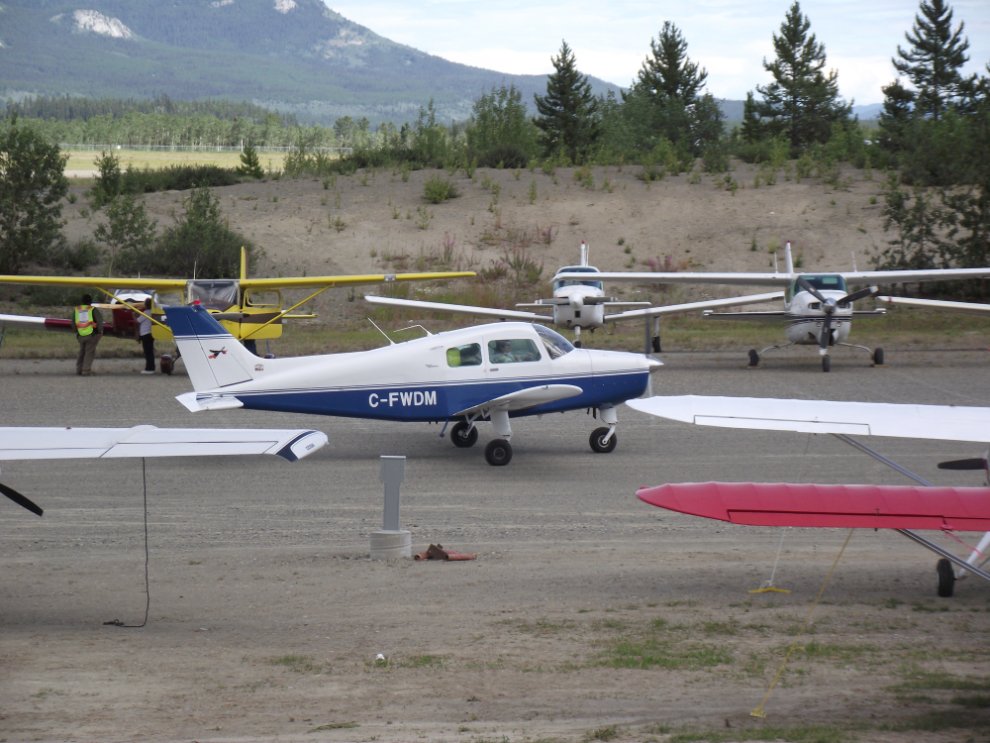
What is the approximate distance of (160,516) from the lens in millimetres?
9523

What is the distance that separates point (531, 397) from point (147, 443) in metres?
6.57

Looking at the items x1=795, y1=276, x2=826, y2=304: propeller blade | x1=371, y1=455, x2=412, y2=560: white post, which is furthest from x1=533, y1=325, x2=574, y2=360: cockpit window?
x1=795, y1=276, x2=826, y2=304: propeller blade

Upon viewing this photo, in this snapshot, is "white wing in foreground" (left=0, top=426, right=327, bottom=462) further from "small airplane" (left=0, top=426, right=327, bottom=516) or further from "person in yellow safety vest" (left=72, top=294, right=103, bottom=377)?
"person in yellow safety vest" (left=72, top=294, right=103, bottom=377)

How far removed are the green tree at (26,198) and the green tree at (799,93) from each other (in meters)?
42.3

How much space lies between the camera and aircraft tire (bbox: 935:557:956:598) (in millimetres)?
6812

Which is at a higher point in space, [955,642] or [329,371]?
[329,371]

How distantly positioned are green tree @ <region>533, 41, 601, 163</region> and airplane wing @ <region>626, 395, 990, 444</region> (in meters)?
50.2

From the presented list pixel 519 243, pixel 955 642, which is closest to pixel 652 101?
pixel 519 243

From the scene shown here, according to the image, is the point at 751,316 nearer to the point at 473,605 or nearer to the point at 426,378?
the point at 426,378

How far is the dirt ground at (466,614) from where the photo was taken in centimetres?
491

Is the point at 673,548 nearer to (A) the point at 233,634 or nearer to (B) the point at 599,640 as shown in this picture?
(B) the point at 599,640

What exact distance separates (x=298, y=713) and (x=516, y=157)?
44269 mm

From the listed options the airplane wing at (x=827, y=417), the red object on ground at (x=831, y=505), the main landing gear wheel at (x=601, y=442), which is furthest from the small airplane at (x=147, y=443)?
the main landing gear wheel at (x=601, y=442)

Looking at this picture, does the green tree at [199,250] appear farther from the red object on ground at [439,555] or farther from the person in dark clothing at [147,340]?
the red object on ground at [439,555]
